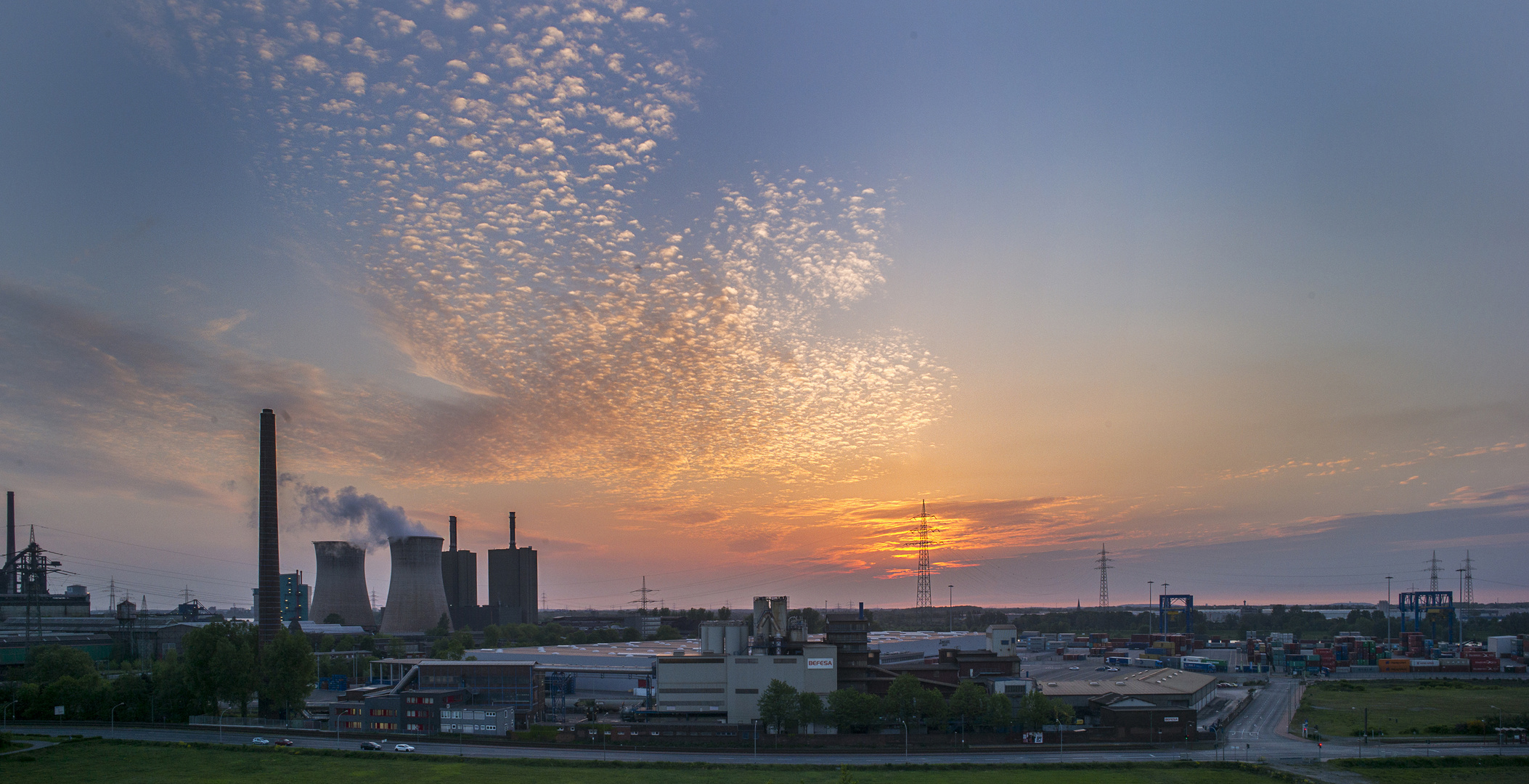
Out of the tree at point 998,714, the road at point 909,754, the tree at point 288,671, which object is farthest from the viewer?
the tree at point 288,671

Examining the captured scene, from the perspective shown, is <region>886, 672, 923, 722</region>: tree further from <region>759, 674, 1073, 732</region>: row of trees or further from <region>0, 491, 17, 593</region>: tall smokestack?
<region>0, 491, 17, 593</region>: tall smokestack

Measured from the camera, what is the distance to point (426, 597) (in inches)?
4491

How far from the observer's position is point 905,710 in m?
57.8

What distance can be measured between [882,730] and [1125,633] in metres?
160

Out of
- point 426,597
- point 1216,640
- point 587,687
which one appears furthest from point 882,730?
point 1216,640

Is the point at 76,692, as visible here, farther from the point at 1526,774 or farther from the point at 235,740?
the point at 1526,774

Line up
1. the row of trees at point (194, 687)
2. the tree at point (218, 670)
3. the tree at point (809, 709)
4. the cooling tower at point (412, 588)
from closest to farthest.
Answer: the tree at point (809, 709)
the tree at point (218, 670)
the row of trees at point (194, 687)
the cooling tower at point (412, 588)

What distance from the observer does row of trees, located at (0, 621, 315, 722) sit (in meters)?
64.4

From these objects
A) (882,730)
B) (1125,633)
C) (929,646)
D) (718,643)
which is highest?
(718,643)

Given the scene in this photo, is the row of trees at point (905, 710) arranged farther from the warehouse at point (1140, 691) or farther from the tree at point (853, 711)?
the warehouse at point (1140, 691)

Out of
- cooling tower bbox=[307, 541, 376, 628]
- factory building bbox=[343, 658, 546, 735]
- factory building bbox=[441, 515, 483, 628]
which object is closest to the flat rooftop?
factory building bbox=[343, 658, 546, 735]

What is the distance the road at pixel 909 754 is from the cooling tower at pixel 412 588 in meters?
52.1

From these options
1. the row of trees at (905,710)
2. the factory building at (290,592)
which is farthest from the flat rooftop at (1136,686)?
the factory building at (290,592)

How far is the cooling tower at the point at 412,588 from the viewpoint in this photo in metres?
112
